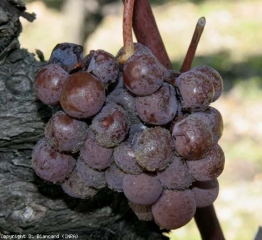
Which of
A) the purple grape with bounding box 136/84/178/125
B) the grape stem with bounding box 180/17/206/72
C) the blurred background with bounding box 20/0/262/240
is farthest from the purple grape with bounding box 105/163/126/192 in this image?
the blurred background with bounding box 20/0/262/240

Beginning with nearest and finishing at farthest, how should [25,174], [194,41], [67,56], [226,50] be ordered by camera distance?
[67,56] < [194,41] < [25,174] < [226,50]

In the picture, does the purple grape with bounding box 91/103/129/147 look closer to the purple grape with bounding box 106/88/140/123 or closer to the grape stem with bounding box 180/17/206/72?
the purple grape with bounding box 106/88/140/123

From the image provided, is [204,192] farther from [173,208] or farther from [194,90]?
[194,90]

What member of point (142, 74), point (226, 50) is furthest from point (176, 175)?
point (226, 50)

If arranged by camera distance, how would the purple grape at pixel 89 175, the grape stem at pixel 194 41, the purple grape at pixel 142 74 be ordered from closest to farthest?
the purple grape at pixel 142 74
the purple grape at pixel 89 175
the grape stem at pixel 194 41

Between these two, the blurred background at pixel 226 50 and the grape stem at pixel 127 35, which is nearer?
the grape stem at pixel 127 35

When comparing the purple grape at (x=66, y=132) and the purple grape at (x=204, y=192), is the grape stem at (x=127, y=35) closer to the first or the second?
the purple grape at (x=66, y=132)

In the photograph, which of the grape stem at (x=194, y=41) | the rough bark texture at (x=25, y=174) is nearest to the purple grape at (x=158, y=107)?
the grape stem at (x=194, y=41)
